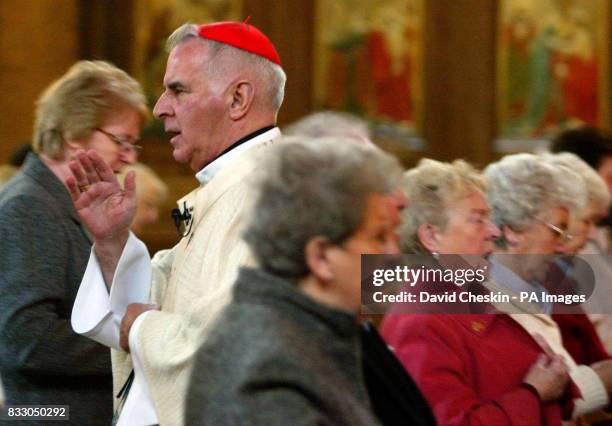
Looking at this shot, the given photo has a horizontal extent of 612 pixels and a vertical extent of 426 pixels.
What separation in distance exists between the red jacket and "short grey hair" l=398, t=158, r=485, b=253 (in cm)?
28

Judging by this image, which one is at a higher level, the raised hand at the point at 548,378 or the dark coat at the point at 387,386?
the dark coat at the point at 387,386

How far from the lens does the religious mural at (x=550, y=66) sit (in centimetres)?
916

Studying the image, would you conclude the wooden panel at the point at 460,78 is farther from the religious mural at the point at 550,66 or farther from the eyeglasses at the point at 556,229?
the eyeglasses at the point at 556,229

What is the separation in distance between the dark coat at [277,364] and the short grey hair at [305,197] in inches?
2.1

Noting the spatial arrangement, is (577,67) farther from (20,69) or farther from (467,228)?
(467,228)

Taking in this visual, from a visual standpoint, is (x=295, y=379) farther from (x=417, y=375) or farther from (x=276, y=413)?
(x=417, y=375)

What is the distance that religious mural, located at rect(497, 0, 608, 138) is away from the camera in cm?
916

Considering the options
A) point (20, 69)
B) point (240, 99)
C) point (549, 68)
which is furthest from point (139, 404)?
point (549, 68)

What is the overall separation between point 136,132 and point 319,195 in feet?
6.23

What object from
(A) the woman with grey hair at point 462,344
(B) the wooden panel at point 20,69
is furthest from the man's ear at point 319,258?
(B) the wooden panel at point 20,69

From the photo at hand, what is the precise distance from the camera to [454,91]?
9227 millimetres

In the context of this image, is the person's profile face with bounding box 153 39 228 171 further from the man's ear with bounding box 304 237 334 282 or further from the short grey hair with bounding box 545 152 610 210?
the short grey hair with bounding box 545 152 610 210

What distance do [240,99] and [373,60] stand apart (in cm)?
610

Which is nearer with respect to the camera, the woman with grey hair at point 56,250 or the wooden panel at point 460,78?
the woman with grey hair at point 56,250
